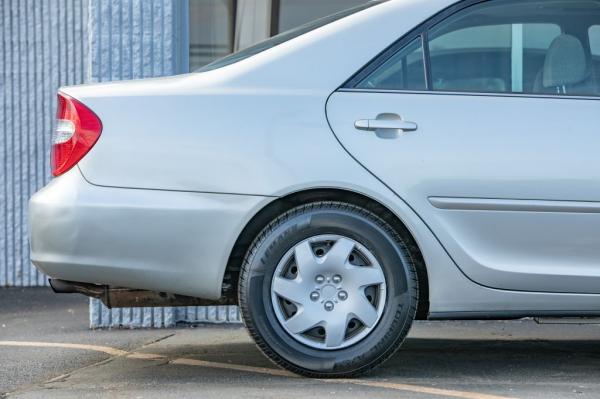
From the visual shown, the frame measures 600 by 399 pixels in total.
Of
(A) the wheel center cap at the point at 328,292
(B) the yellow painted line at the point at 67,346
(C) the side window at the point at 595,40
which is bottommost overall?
(B) the yellow painted line at the point at 67,346

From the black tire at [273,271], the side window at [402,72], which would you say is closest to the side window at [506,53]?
the side window at [402,72]

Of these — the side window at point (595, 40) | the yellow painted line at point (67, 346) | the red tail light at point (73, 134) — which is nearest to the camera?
the red tail light at point (73, 134)

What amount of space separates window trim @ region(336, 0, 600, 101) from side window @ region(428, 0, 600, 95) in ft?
0.07

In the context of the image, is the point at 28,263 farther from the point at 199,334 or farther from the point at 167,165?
the point at 167,165

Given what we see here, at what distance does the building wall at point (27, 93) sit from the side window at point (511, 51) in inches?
185

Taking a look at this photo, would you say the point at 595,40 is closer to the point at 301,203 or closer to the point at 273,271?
the point at 301,203

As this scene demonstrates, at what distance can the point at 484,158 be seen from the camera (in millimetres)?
4969

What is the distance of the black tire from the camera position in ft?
16.3

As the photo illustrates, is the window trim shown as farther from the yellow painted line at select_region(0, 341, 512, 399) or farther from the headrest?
the yellow painted line at select_region(0, 341, 512, 399)

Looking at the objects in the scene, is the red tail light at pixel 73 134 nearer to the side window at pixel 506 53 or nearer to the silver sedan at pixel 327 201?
the silver sedan at pixel 327 201

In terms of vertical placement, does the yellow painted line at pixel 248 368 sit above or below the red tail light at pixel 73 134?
below

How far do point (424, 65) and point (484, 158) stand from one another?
0.47 metres

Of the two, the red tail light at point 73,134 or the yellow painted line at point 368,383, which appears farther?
the red tail light at point 73,134

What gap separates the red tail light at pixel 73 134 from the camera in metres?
5.01
